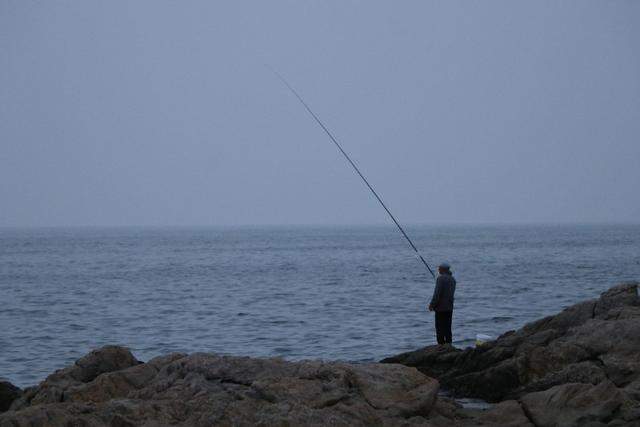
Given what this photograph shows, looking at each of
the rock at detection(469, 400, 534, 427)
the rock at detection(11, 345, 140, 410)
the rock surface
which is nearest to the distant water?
the rock surface

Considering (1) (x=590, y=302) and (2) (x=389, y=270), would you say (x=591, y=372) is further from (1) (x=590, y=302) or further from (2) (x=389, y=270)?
(2) (x=389, y=270)

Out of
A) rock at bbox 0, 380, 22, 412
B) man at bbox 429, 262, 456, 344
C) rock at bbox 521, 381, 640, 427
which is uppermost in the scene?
man at bbox 429, 262, 456, 344

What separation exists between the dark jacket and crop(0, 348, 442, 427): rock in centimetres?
445

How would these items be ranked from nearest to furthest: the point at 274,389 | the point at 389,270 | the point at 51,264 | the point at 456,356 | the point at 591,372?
the point at 274,389
the point at 591,372
the point at 456,356
the point at 389,270
the point at 51,264

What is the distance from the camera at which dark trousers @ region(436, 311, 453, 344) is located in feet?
42.1

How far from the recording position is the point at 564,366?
9250mm

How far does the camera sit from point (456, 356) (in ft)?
37.6

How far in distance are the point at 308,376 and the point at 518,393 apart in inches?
103

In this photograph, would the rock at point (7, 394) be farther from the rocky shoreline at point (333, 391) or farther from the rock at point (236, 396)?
the rock at point (236, 396)

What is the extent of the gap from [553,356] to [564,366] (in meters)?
0.22

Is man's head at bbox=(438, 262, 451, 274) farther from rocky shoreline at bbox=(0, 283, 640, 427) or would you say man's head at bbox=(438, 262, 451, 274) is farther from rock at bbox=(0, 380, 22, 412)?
rock at bbox=(0, 380, 22, 412)

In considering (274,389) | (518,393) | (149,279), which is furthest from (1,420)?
(149,279)

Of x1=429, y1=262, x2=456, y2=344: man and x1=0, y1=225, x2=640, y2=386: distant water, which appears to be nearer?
x1=429, y1=262, x2=456, y2=344: man

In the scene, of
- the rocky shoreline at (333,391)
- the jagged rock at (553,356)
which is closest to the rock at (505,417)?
the rocky shoreline at (333,391)
